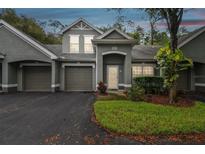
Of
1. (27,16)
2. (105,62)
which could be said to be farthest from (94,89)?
(27,16)

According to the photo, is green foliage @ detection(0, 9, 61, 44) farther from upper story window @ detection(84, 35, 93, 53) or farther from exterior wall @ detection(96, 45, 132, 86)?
exterior wall @ detection(96, 45, 132, 86)

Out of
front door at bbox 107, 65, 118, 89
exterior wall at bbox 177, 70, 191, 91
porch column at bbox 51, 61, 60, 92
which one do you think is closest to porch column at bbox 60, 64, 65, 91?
porch column at bbox 51, 61, 60, 92

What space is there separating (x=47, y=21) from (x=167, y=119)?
37579mm

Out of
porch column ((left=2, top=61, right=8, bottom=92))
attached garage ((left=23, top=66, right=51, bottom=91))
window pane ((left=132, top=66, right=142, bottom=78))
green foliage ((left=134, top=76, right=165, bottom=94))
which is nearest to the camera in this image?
green foliage ((left=134, top=76, right=165, bottom=94))

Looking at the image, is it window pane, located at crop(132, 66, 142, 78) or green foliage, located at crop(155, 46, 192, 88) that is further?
window pane, located at crop(132, 66, 142, 78)

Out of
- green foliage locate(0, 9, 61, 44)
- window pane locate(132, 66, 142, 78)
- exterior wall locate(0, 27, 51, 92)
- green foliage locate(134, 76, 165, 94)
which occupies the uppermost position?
green foliage locate(0, 9, 61, 44)

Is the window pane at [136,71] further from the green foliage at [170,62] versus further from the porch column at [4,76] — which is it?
the porch column at [4,76]

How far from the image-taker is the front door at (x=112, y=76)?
63.8 feet

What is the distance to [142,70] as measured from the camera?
20.0m

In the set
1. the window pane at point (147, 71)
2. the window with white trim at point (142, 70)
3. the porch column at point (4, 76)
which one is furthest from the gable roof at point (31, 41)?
the window pane at point (147, 71)

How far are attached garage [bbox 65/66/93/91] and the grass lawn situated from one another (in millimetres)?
9695

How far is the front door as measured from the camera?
63.8 ft

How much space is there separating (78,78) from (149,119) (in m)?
12.8

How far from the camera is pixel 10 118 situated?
914 centimetres
